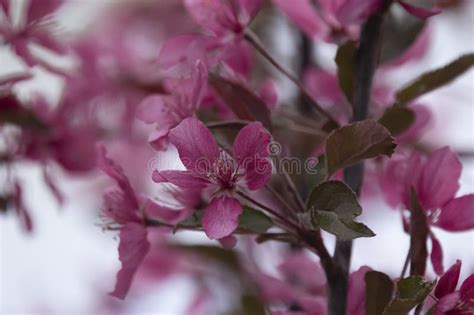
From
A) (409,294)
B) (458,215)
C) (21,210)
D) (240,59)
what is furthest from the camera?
(21,210)

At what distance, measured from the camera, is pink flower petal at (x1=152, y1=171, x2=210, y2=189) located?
22.5 inches

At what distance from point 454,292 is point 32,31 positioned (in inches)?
20.8

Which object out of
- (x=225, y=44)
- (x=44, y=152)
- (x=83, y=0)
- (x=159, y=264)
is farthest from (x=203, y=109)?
(x=83, y=0)

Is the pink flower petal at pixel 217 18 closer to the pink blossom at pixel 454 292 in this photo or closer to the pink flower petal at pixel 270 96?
the pink flower petal at pixel 270 96

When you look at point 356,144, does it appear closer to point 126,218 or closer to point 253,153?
point 253,153

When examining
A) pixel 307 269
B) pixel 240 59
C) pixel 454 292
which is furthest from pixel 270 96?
pixel 454 292

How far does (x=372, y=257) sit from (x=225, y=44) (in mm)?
576

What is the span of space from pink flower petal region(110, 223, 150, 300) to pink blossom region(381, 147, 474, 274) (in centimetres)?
19

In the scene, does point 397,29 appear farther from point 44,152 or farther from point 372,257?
point 372,257

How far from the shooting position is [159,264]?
1.29 m

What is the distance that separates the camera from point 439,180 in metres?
0.65

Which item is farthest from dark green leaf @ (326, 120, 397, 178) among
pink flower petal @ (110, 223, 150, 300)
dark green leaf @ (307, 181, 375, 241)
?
pink flower petal @ (110, 223, 150, 300)

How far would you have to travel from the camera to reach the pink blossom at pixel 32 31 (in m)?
0.88

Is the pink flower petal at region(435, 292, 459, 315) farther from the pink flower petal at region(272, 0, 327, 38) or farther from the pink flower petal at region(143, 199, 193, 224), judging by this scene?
the pink flower petal at region(272, 0, 327, 38)
